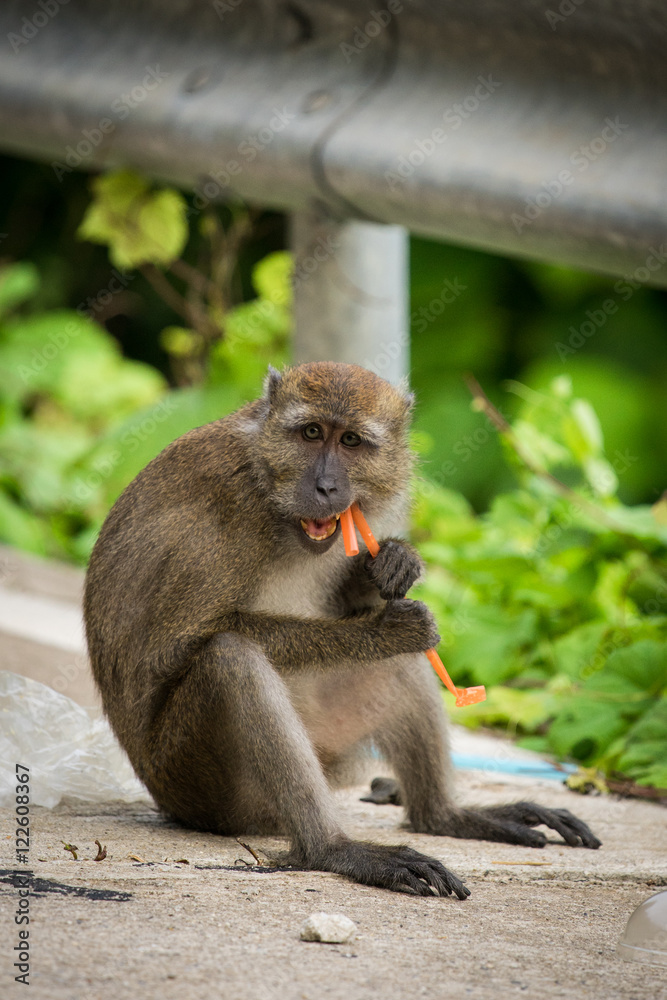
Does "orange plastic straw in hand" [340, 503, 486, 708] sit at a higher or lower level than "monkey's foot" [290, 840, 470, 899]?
higher

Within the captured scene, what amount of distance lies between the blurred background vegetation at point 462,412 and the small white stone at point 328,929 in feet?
7.52

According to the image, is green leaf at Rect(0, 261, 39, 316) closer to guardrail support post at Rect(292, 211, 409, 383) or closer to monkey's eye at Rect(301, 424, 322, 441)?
guardrail support post at Rect(292, 211, 409, 383)

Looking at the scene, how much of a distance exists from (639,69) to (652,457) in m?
5.21

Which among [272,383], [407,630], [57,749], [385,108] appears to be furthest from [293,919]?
[385,108]

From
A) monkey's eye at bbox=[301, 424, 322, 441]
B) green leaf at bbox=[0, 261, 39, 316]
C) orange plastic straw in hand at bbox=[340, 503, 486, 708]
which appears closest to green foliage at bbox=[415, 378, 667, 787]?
orange plastic straw in hand at bbox=[340, 503, 486, 708]

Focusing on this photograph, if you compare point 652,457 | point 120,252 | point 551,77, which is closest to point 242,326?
point 120,252

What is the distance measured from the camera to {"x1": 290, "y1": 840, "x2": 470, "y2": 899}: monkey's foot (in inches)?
129

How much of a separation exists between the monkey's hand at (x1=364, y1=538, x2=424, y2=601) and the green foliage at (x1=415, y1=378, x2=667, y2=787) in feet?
5.00

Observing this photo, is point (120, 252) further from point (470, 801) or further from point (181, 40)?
point (470, 801)

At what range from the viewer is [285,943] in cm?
265

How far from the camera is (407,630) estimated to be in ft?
12.7

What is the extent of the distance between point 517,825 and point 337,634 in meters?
0.93

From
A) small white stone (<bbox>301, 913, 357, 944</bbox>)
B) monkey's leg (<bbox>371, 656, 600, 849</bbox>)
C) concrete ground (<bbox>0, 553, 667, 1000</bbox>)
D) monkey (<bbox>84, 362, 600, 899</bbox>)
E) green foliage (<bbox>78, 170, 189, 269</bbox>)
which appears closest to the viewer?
concrete ground (<bbox>0, 553, 667, 1000</bbox>)

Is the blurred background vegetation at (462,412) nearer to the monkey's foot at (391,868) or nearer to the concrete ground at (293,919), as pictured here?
the concrete ground at (293,919)
